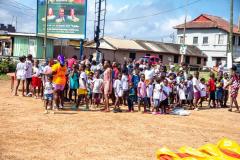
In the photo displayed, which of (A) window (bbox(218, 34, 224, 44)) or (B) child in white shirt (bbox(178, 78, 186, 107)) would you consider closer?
(B) child in white shirt (bbox(178, 78, 186, 107))

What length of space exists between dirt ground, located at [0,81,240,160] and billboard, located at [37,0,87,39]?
10.7 m

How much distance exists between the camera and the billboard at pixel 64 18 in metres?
24.5

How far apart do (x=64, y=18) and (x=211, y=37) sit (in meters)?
34.3

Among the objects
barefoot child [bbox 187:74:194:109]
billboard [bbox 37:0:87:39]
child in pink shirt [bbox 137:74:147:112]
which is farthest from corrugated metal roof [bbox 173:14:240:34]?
child in pink shirt [bbox 137:74:147:112]

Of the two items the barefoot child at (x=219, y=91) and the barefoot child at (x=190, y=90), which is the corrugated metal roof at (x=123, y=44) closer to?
the barefoot child at (x=219, y=91)

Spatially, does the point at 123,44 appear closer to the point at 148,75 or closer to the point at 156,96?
the point at 148,75

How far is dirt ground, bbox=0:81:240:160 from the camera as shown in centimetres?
796

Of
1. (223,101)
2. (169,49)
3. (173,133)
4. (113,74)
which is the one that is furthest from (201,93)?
(169,49)

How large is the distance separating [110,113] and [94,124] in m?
2.41

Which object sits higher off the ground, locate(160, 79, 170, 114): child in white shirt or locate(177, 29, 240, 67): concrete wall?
locate(177, 29, 240, 67): concrete wall

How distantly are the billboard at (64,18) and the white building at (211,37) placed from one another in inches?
1263

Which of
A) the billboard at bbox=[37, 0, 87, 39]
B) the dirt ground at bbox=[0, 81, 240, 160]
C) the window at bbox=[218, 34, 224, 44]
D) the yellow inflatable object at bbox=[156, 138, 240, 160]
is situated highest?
the window at bbox=[218, 34, 224, 44]

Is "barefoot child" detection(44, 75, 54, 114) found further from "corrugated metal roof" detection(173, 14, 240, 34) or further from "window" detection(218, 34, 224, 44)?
"window" detection(218, 34, 224, 44)

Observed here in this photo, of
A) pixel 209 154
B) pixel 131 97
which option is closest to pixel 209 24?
pixel 131 97
